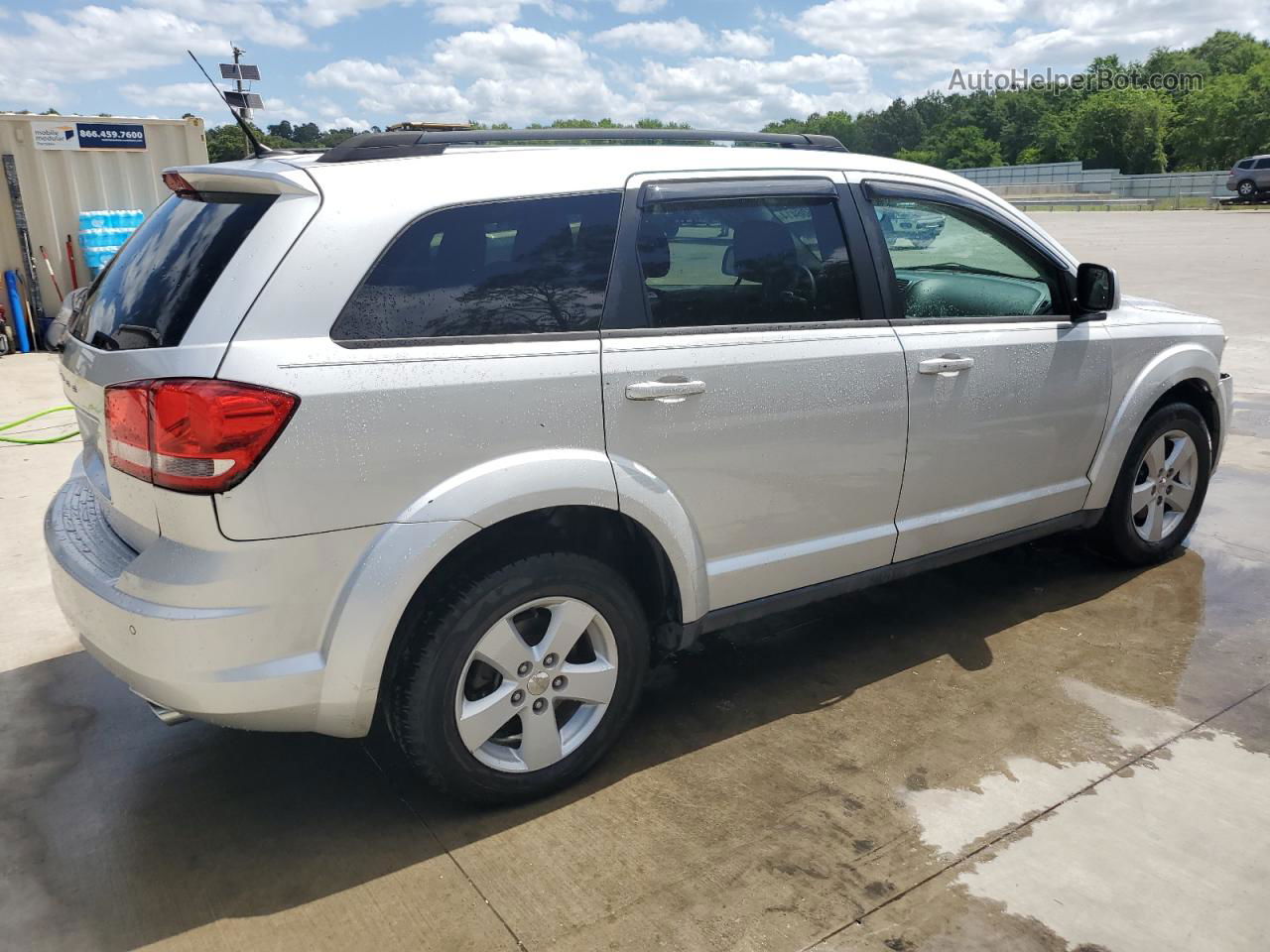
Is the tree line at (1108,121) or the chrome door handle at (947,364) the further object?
the tree line at (1108,121)

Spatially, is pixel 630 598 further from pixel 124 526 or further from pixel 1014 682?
pixel 1014 682

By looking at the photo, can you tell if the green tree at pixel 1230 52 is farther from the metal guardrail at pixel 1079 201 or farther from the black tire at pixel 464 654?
the black tire at pixel 464 654

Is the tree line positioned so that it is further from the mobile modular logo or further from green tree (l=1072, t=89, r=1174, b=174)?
the mobile modular logo

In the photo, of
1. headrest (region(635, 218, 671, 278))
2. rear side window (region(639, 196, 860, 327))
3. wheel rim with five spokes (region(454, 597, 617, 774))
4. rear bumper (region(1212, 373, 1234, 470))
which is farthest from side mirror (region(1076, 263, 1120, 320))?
wheel rim with five spokes (region(454, 597, 617, 774))

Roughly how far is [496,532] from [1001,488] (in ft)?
7.21

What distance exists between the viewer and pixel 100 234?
11008mm

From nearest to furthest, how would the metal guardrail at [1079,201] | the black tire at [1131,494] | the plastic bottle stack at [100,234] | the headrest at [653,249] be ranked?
the headrest at [653,249] → the black tire at [1131,494] → the plastic bottle stack at [100,234] → the metal guardrail at [1079,201]

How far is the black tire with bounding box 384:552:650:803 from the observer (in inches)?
107

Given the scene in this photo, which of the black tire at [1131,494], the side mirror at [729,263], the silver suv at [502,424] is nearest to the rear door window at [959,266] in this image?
the silver suv at [502,424]

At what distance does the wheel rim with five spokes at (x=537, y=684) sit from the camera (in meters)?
2.84

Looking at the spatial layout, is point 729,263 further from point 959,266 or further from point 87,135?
point 87,135

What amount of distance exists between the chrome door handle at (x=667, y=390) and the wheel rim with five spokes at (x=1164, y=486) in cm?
Result: 258

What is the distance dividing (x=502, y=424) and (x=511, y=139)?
995 mm

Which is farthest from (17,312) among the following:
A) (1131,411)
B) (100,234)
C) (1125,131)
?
(1125,131)
